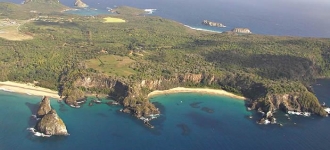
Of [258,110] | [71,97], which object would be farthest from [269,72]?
[71,97]

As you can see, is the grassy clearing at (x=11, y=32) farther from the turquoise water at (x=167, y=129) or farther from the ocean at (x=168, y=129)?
the turquoise water at (x=167, y=129)

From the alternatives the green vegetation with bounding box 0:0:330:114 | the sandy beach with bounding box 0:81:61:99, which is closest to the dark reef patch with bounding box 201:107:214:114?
the green vegetation with bounding box 0:0:330:114

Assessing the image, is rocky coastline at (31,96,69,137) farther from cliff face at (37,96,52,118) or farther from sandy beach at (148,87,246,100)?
sandy beach at (148,87,246,100)

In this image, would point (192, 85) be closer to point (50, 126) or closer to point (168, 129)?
point (168, 129)

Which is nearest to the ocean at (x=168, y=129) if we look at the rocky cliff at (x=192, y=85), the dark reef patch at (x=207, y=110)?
the dark reef patch at (x=207, y=110)

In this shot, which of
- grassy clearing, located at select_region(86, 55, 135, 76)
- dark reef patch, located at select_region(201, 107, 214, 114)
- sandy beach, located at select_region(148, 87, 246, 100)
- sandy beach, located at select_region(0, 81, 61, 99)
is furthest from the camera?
grassy clearing, located at select_region(86, 55, 135, 76)

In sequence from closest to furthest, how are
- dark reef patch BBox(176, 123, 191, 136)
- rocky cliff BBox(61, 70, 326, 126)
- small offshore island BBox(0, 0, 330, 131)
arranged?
dark reef patch BBox(176, 123, 191, 136) → rocky cliff BBox(61, 70, 326, 126) → small offshore island BBox(0, 0, 330, 131)
